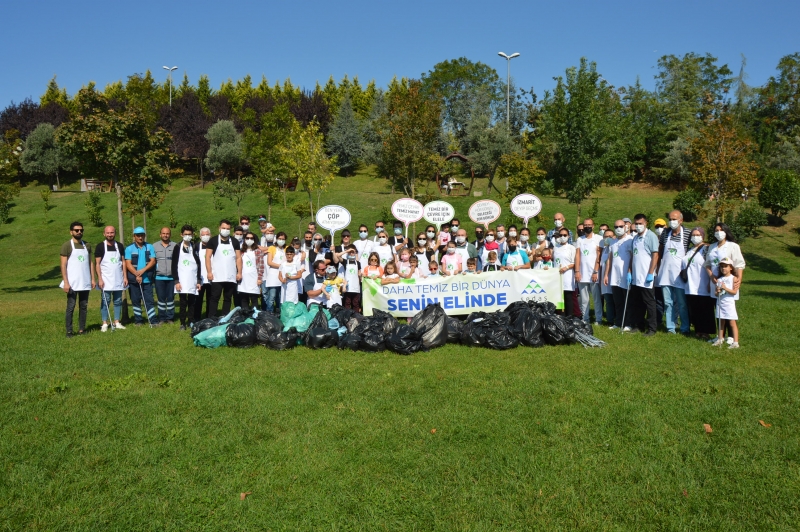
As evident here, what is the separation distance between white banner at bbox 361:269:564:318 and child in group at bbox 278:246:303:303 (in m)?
1.41

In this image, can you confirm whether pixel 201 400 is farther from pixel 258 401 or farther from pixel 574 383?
pixel 574 383

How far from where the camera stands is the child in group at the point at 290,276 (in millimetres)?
9992

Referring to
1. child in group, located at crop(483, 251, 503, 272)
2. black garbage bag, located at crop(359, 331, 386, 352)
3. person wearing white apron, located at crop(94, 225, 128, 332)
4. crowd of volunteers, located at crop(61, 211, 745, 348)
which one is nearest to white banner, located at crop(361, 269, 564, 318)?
crowd of volunteers, located at crop(61, 211, 745, 348)

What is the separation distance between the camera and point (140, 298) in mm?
10406

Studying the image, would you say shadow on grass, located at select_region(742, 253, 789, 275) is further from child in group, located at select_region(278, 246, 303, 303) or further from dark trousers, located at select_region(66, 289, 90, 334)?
dark trousers, located at select_region(66, 289, 90, 334)

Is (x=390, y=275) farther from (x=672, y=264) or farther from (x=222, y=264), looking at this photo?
(x=672, y=264)

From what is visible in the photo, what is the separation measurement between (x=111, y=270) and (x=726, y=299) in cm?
1022

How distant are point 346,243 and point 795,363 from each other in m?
7.66

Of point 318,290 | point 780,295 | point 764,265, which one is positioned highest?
point 318,290

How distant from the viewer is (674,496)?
386cm

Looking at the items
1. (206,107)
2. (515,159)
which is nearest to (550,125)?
(515,159)

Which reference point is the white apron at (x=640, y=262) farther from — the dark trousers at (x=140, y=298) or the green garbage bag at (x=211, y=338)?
the dark trousers at (x=140, y=298)

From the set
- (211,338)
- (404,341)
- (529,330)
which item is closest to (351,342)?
(404,341)

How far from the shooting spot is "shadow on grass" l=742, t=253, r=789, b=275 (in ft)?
70.0
